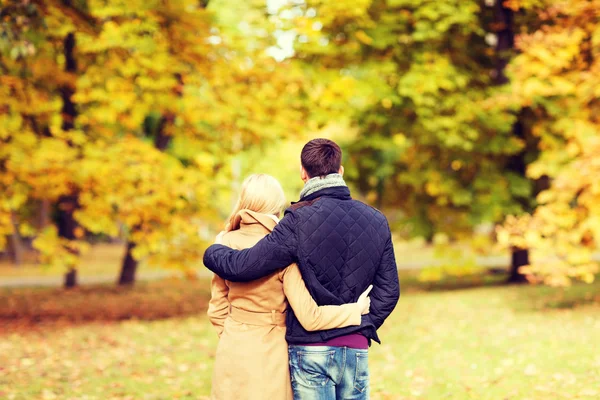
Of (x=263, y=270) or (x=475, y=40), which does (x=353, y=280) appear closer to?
(x=263, y=270)

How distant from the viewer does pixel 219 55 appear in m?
12.1

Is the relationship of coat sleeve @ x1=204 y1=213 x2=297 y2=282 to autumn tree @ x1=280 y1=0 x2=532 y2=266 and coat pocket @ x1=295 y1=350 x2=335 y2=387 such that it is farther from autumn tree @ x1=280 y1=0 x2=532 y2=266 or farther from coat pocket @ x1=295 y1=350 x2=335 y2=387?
autumn tree @ x1=280 y1=0 x2=532 y2=266

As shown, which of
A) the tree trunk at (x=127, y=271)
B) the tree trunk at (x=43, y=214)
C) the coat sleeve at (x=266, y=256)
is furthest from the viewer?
the tree trunk at (x=43, y=214)

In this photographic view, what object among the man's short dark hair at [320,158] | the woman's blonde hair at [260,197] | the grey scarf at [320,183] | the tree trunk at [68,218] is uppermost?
the man's short dark hair at [320,158]

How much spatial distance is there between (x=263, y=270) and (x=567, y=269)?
8.44 meters

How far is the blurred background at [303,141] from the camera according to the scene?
844 cm

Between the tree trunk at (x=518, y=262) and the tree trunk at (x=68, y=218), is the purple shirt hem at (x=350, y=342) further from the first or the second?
the tree trunk at (x=518, y=262)

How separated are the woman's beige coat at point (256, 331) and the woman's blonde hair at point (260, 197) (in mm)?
47

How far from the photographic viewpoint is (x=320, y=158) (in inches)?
129

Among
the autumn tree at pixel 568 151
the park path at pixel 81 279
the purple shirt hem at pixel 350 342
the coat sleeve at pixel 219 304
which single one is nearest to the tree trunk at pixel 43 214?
the park path at pixel 81 279

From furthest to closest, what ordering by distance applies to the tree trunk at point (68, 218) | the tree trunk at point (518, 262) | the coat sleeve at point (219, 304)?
the tree trunk at point (518, 262)
the tree trunk at point (68, 218)
the coat sleeve at point (219, 304)

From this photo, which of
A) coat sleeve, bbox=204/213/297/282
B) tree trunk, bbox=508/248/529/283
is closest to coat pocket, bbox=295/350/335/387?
coat sleeve, bbox=204/213/297/282

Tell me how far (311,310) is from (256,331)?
1.10 feet

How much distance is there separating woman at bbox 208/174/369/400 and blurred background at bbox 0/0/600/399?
3.53m
